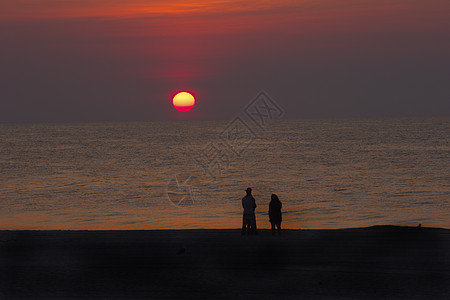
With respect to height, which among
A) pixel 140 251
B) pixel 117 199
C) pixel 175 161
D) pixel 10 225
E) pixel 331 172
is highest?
pixel 175 161

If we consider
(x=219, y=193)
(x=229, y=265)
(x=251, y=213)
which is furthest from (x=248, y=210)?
(x=219, y=193)

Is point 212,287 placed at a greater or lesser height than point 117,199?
lesser

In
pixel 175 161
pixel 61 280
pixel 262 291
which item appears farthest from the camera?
pixel 175 161

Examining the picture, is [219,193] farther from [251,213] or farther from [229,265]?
[229,265]

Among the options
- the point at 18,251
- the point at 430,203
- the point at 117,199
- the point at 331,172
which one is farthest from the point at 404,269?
the point at 331,172

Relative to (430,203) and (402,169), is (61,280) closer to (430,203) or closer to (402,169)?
(430,203)

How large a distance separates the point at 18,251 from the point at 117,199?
2179 centimetres

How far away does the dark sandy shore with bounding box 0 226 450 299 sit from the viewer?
1337 cm

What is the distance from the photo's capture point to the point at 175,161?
79.9 meters

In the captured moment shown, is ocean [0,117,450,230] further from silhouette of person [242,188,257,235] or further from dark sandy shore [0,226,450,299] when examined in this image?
dark sandy shore [0,226,450,299]

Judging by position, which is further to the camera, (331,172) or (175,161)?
(175,161)

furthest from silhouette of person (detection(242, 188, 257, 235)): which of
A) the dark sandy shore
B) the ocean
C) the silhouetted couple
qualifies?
the ocean

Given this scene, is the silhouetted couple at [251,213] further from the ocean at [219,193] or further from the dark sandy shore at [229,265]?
the ocean at [219,193]

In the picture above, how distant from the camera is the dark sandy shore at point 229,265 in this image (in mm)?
13367
